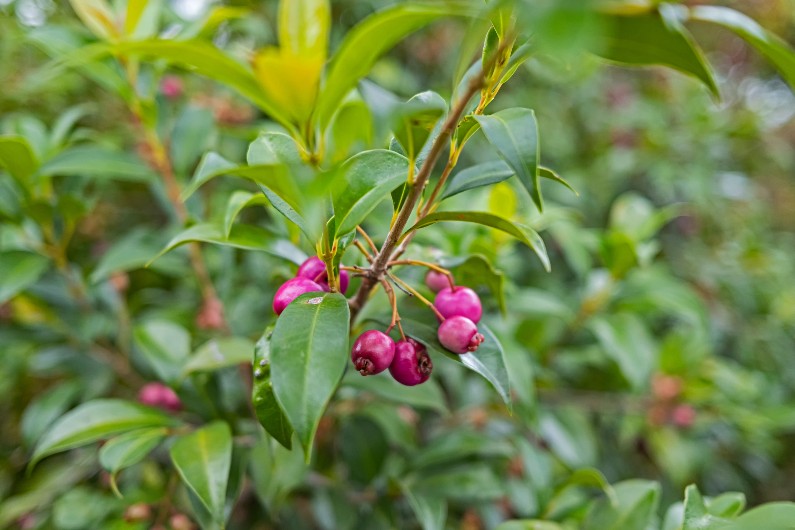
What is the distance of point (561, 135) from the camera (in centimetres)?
208

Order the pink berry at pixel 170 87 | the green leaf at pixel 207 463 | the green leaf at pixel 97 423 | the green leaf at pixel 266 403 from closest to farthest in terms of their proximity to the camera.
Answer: the green leaf at pixel 266 403 → the green leaf at pixel 207 463 → the green leaf at pixel 97 423 → the pink berry at pixel 170 87

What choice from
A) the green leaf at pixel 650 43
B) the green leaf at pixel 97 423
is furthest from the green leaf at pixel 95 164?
the green leaf at pixel 650 43

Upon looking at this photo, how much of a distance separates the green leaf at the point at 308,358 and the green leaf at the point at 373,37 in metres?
0.19

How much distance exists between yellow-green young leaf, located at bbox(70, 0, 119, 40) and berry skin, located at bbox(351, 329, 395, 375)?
2.58 feet

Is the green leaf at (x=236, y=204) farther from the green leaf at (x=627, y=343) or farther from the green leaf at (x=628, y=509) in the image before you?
the green leaf at (x=627, y=343)

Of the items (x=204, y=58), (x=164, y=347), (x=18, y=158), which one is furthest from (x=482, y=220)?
(x=18, y=158)

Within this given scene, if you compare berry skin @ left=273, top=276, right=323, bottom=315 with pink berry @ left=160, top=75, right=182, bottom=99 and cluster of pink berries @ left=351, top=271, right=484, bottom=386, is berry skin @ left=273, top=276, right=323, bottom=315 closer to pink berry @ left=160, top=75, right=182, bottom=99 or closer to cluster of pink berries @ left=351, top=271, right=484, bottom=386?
cluster of pink berries @ left=351, top=271, right=484, bottom=386

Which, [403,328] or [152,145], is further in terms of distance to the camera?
[152,145]

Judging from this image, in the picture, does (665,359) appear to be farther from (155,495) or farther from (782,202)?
(782,202)

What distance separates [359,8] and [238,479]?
166 cm

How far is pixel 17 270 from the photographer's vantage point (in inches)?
37.8

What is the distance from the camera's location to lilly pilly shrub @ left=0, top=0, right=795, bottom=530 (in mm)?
451

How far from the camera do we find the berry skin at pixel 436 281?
0.72m

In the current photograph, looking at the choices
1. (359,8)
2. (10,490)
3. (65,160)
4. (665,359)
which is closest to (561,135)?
(359,8)
